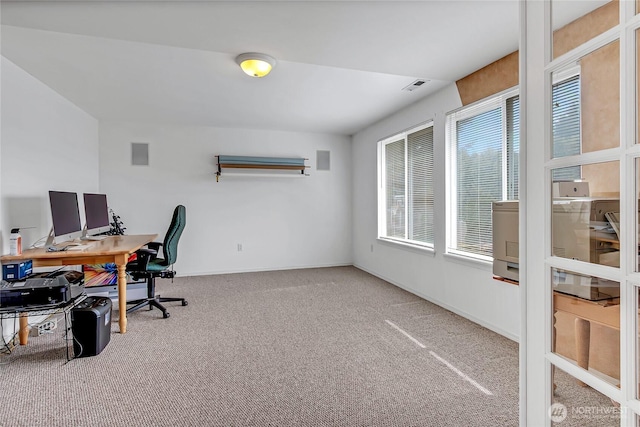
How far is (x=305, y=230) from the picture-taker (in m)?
5.85

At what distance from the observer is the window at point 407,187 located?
4059 mm

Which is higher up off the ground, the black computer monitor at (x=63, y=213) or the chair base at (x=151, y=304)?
the black computer monitor at (x=63, y=213)

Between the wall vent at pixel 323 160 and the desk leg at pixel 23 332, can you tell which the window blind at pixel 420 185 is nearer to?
the wall vent at pixel 323 160

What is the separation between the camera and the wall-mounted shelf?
5.25m

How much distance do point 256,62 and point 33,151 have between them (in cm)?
236

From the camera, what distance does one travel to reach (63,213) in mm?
2971

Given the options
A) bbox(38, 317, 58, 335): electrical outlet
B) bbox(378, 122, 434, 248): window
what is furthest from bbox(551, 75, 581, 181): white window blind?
bbox(38, 317, 58, 335): electrical outlet

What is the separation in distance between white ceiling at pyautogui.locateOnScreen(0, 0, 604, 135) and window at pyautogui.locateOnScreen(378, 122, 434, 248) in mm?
587

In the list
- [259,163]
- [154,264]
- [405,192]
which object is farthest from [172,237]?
[405,192]

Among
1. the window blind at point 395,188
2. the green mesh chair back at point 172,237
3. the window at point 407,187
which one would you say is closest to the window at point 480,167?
the window at point 407,187

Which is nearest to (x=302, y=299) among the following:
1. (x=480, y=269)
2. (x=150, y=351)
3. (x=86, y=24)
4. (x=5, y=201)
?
(x=150, y=351)

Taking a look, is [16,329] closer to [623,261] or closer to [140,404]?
[140,404]

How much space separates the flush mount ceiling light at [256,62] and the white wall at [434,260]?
6.37ft

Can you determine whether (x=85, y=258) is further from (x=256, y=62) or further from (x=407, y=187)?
(x=407, y=187)
